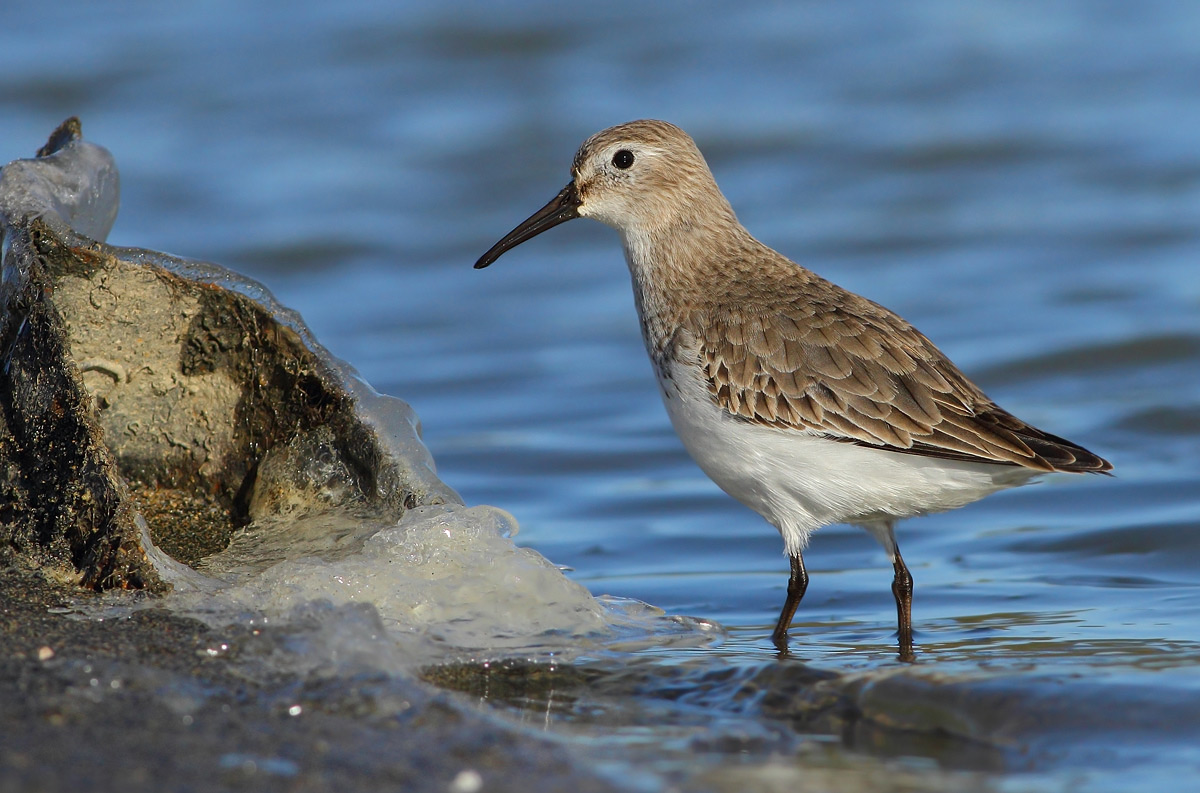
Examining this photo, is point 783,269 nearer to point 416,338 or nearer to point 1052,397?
point 1052,397

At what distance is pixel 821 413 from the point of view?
4.96 m

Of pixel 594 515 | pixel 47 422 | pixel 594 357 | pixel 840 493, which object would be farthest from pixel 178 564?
pixel 594 357

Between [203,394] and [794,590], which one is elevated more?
[203,394]

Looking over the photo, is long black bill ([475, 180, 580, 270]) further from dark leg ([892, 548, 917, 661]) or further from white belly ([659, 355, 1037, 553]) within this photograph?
dark leg ([892, 548, 917, 661])

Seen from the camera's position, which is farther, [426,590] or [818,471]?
[818,471]

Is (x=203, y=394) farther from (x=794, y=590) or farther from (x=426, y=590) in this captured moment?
(x=794, y=590)

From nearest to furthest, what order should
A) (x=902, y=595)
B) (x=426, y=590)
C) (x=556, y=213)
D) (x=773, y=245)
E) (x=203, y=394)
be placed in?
(x=426, y=590) < (x=203, y=394) < (x=902, y=595) < (x=556, y=213) < (x=773, y=245)

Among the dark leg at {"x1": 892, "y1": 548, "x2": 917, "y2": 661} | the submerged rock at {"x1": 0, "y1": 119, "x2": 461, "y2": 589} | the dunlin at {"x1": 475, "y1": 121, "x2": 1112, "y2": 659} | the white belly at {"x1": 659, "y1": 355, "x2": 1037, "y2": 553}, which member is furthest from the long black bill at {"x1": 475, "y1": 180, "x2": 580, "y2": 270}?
the dark leg at {"x1": 892, "y1": 548, "x2": 917, "y2": 661}

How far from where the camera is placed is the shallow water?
12.9ft

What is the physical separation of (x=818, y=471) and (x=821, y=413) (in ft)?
0.69

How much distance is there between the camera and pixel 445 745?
10.5ft

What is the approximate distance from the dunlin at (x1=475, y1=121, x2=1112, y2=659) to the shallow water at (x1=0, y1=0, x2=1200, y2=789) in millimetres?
537

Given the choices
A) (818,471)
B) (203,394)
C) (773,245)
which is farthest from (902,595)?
(773,245)

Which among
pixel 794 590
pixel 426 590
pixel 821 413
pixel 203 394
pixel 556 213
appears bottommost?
pixel 426 590
